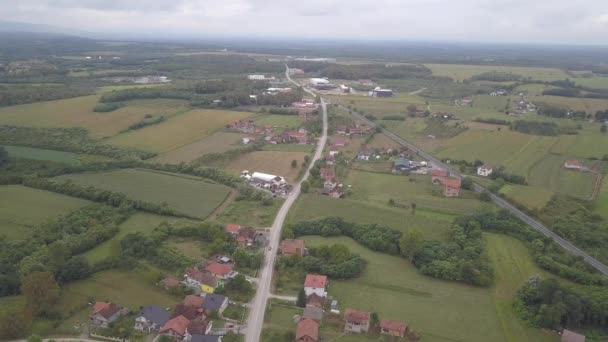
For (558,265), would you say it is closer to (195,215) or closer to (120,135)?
(195,215)

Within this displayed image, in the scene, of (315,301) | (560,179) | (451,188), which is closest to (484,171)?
(560,179)

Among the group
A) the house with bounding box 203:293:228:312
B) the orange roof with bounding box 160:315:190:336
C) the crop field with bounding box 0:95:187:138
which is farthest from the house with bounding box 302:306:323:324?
the crop field with bounding box 0:95:187:138

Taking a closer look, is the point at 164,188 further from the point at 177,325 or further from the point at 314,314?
the point at 314,314

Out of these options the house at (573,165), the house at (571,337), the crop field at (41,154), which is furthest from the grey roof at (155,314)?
the house at (573,165)

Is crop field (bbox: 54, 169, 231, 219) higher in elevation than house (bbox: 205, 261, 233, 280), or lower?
higher

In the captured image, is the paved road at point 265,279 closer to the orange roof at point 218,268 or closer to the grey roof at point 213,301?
the grey roof at point 213,301

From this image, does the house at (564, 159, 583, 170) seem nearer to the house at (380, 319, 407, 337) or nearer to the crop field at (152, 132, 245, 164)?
the house at (380, 319, 407, 337)
